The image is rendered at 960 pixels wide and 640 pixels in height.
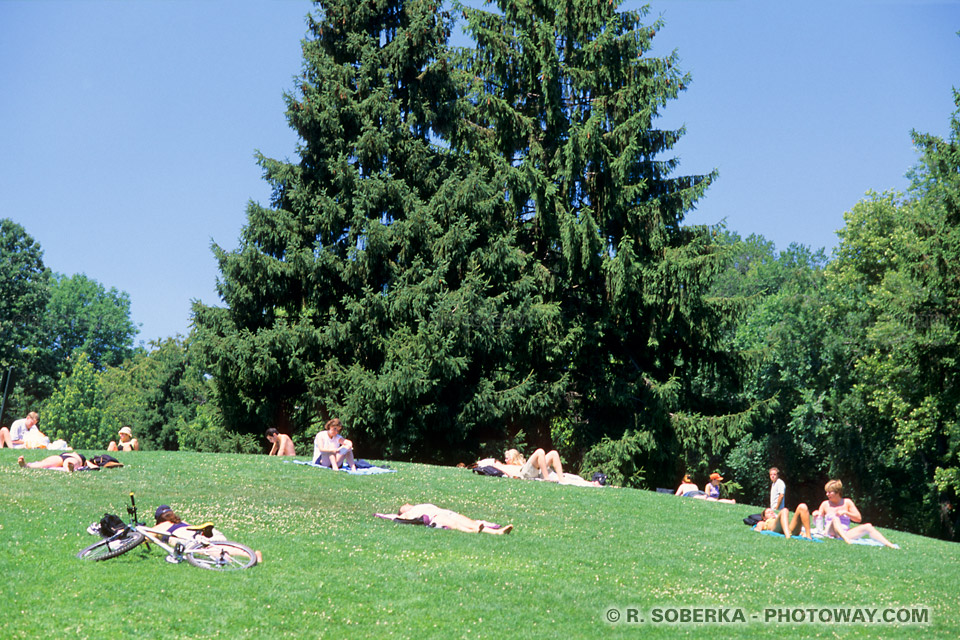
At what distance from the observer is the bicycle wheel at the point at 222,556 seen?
38.3 ft

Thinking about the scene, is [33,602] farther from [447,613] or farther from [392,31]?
[392,31]

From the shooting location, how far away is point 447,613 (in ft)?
34.1

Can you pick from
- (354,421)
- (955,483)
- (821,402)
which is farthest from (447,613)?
(821,402)

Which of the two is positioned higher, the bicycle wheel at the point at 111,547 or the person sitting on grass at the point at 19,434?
the person sitting on grass at the point at 19,434

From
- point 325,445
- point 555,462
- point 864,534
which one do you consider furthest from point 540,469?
point 864,534

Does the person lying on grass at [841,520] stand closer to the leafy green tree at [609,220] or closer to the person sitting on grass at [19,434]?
the leafy green tree at [609,220]

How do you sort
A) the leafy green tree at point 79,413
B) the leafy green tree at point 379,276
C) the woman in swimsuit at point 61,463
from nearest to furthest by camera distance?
the woman in swimsuit at point 61,463
the leafy green tree at point 379,276
the leafy green tree at point 79,413

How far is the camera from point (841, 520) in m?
18.0

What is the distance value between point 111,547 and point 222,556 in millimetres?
1502

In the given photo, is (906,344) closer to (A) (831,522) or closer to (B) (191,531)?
(A) (831,522)

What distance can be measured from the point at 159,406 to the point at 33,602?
160 ft

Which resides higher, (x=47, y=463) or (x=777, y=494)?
(x=777, y=494)

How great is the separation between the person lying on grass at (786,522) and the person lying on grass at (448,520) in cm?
566

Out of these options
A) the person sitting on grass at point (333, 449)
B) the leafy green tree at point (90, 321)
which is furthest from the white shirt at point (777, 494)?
the leafy green tree at point (90, 321)
